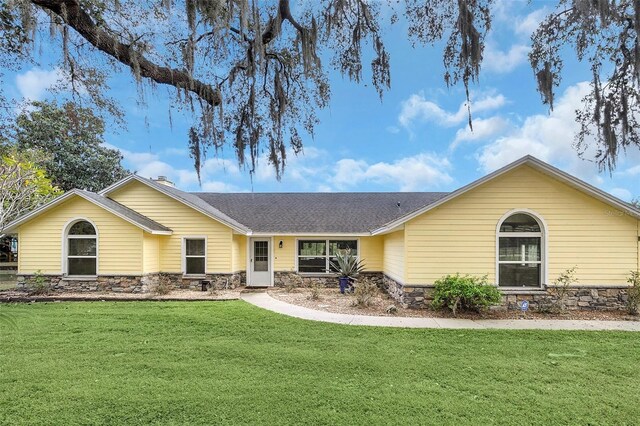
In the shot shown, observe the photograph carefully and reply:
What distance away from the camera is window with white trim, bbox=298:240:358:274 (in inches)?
579

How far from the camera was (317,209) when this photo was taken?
54.9ft

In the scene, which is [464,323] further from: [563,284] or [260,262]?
[260,262]

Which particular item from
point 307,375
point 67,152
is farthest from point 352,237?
point 67,152

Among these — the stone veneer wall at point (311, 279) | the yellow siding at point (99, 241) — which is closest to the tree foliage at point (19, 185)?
the yellow siding at point (99, 241)

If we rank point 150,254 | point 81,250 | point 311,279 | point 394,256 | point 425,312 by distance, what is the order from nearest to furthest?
point 425,312
point 394,256
point 81,250
point 150,254
point 311,279

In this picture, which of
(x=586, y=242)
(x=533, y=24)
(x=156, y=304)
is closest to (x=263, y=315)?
(x=156, y=304)

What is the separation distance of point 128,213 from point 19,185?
4412mm

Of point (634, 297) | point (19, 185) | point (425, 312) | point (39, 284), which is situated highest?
point (19, 185)

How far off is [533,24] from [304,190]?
1462 centimetres

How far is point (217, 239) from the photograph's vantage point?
13.2m

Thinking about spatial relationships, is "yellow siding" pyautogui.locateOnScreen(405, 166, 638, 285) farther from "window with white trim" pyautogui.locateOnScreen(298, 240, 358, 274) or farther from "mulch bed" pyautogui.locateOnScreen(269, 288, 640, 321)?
"window with white trim" pyautogui.locateOnScreen(298, 240, 358, 274)

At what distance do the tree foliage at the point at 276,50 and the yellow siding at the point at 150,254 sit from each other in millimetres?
8540

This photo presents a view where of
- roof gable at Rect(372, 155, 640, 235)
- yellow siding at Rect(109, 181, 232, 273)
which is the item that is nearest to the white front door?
yellow siding at Rect(109, 181, 232, 273)

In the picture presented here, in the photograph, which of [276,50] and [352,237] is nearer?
[276,50]
